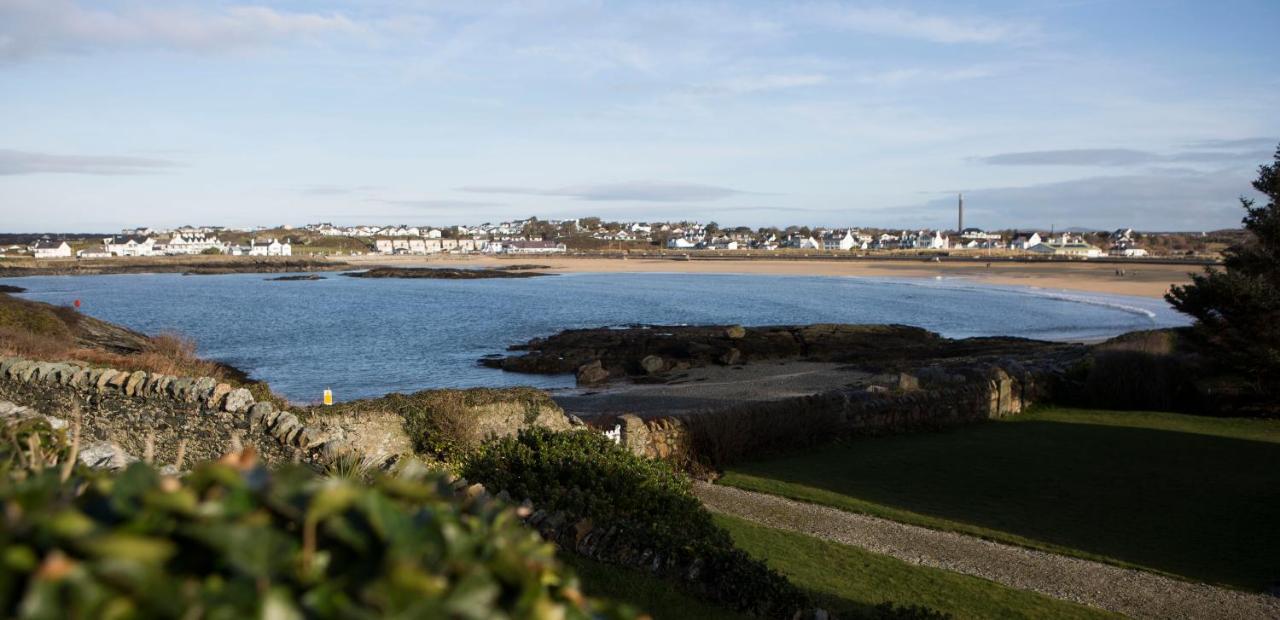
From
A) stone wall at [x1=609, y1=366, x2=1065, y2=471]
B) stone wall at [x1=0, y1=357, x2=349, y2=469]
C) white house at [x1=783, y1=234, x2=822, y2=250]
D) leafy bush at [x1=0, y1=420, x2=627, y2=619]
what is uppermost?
white house at [x1=783, y1=234, x2=822, y2=250]

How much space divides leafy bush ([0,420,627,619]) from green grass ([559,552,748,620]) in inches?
191

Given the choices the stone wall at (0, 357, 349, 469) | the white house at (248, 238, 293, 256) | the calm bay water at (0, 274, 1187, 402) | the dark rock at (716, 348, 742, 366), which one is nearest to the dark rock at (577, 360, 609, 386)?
the calm bay water at (0, 274, 1187, 402)

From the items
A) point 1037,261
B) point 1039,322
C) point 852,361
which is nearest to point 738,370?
point 852,361

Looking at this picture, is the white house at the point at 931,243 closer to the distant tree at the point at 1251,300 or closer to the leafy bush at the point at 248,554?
the distant tree at the point at 1251,300

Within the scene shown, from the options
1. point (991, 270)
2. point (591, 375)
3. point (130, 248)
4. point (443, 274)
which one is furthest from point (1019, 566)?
point (130, 248)

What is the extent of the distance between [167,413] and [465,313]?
51.8 metres

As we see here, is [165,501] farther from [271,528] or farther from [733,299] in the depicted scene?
[733,299]

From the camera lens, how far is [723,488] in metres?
13.7

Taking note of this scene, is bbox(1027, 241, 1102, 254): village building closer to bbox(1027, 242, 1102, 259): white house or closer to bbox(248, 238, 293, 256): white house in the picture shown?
bbox(1027, 242, 1102, 259): white house

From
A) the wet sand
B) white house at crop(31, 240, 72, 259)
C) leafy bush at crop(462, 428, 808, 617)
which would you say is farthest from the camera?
white house at crop(31, 240, 72, 259)

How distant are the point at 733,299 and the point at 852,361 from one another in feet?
120

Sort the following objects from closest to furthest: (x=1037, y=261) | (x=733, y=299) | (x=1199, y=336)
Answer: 1. (x=1199, y=336)
2. (x=733, y=299)
3. (x=1037, y=261)

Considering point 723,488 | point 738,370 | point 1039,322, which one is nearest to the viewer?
point 723,488

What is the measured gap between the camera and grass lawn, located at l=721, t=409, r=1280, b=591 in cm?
1113
